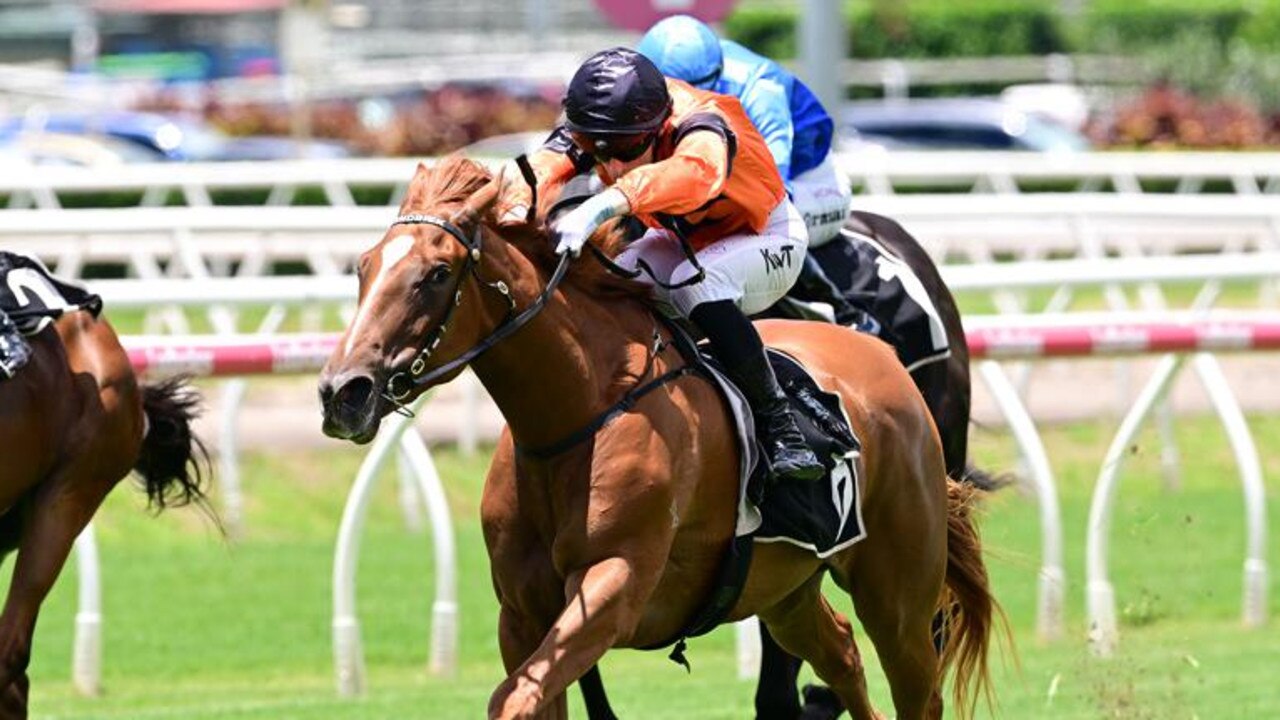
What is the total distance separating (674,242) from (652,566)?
0.88 metres

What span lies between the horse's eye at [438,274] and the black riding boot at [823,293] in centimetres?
242

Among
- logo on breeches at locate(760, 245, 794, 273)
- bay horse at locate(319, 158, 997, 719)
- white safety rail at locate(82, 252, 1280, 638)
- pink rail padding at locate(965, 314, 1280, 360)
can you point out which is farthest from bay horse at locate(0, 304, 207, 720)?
pink rail padding at locate(965, 314, 1280, 360)

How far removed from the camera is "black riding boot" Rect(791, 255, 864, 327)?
7281mm

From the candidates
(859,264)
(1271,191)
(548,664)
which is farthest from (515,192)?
(1271,191)

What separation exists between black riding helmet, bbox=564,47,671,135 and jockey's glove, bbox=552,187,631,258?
22 centimetres

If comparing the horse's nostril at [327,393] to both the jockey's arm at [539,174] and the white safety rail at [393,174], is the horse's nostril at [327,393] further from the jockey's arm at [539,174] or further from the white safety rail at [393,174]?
the white safety rail at [393,174]

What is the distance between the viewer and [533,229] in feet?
17.5

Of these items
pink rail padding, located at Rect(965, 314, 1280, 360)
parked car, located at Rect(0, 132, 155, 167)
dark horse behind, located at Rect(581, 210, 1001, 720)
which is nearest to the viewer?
dark horse behind, located at Rect(581, 210, 1001, 720)

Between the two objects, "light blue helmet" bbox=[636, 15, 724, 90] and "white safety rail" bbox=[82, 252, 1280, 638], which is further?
"white safety rail" bbox=[82, 252, 1280, 638]

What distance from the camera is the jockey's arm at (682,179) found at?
5.32 meters

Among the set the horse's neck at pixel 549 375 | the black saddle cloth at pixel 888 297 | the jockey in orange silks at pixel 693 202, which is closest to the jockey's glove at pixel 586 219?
the jockey in orange silks at pixel 693 202

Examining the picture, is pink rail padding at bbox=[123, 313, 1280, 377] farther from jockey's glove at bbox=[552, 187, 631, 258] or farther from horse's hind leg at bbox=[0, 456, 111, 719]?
jockey's glove at bbox=[552, 187, 631, 258]

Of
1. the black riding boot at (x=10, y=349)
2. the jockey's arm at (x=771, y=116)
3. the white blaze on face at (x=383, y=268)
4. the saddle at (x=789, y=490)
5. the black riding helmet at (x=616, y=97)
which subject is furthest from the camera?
the jockey's arm at (x=771, y=116)

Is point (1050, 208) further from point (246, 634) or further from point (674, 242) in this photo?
point (674, 242)
